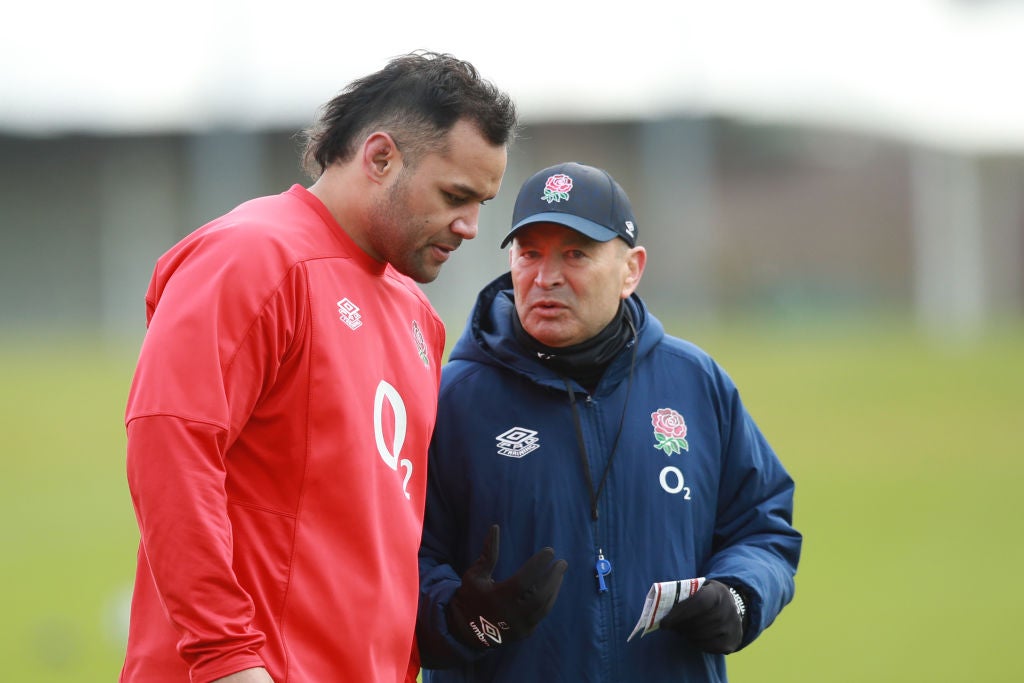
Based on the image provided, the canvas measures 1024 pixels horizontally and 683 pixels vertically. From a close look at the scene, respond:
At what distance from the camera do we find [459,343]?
366 cm

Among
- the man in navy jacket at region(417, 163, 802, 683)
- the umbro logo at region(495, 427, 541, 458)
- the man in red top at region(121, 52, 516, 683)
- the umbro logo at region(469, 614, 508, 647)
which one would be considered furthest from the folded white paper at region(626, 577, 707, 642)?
the man in red top at region(121, 52, 516, 683)

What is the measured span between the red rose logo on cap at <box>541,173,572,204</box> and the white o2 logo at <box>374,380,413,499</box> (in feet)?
2.65

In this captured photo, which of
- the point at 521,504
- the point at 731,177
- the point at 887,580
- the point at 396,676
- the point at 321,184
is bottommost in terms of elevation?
the point at 887,580

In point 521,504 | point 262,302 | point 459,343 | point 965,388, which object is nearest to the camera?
point 262,302

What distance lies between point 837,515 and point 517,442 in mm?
9724

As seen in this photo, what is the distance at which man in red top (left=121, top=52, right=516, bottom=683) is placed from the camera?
8.02 feet

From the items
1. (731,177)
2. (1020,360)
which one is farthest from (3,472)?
(731,177)

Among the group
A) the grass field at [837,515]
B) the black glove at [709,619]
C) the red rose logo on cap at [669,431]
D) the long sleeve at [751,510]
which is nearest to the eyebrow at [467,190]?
the red rose logo on cap at [669,431]

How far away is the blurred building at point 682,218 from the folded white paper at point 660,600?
29357 mm

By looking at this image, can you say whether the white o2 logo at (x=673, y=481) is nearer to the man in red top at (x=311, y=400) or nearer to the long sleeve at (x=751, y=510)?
the long sleeve at (x=751, y=510)

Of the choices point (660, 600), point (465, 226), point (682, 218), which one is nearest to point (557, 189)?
point (465, 226)

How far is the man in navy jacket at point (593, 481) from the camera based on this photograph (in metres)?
3.27

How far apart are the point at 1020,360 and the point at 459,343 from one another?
22463 millimetres

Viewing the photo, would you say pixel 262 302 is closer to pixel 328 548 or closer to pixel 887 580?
pixel 328 548
